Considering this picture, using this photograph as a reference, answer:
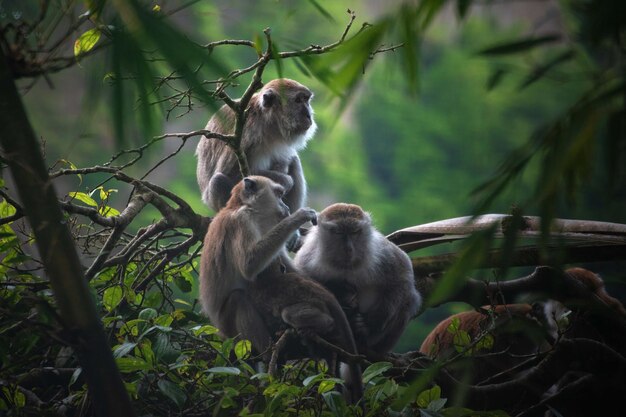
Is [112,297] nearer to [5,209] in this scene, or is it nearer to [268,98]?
[5,209]

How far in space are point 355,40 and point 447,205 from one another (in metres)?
18.2

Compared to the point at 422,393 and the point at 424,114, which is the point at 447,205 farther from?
the point at 422,393

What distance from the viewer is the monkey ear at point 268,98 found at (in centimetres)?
591

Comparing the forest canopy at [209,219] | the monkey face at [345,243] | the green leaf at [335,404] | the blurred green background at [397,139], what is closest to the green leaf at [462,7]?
the forest canopy at [209,219]

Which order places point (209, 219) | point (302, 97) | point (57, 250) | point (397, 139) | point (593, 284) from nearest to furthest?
point (57, 250) < point (209, 219) < point (593, 284) < point (302, 97) < point (397, 139)

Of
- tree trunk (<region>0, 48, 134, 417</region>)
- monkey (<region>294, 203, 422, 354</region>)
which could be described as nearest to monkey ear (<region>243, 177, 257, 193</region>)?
monkey (<region>294, 203, 422, 354</region>)

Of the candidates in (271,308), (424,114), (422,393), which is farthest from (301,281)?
(424,114)

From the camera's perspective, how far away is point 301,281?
4273 mm

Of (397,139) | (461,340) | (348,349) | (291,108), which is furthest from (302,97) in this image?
(397,139)

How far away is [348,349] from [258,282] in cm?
76

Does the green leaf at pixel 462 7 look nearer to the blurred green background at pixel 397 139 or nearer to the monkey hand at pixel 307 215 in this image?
the monkey hand at pixel 307 215

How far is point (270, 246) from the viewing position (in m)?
4.33

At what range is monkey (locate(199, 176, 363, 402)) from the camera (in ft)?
13.4

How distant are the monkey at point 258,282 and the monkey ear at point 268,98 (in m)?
1.39
